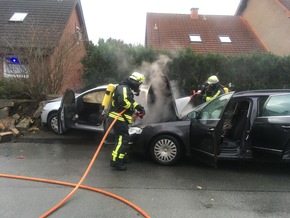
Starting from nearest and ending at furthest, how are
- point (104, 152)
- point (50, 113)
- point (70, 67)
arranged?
point (104, 152) < point (50, 113) < point (70, 67)

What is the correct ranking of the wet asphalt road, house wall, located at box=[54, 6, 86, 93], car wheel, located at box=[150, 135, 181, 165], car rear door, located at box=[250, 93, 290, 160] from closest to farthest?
the wet asphalt road → car rear door, located at box=[250, 93, 290, 160] → car wheel, located at box=[150, 135, 181, 165] → house wall, located at box=[54, 6, 86, 93]

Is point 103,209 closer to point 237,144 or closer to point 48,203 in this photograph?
point 48,203

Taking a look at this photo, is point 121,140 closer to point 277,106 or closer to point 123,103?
point 123,103

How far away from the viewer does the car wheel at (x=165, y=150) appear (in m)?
6.05

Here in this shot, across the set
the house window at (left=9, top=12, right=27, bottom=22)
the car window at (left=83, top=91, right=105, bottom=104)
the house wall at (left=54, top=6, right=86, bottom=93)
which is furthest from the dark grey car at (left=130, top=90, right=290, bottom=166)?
the house window at (left=9, top=12, right=27, bottom=22)

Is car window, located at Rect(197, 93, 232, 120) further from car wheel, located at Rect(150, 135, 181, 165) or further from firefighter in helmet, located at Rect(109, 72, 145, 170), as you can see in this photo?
firefighter in helmet, located at Rect(109, 72, 145, 170)

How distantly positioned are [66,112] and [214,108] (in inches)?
133

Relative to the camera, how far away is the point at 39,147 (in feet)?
25.4

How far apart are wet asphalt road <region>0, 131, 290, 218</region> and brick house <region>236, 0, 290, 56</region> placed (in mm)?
14731

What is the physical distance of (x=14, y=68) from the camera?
33.9ft

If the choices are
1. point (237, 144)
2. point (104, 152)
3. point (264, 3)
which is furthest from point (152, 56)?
point (264, 3)

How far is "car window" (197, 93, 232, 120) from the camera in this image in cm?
575

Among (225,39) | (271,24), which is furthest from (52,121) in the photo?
(271,24)

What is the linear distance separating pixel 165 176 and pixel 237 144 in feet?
4.78
